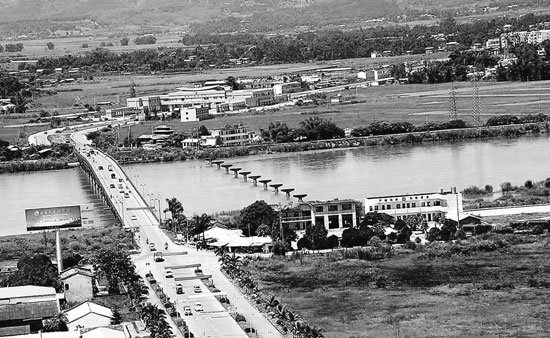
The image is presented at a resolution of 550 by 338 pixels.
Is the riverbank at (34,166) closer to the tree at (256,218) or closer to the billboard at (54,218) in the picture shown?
the tree at (256,218)

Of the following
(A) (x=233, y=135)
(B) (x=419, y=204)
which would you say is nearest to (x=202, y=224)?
(B) (x=419, y=204)

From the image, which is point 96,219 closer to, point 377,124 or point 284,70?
point 377,124

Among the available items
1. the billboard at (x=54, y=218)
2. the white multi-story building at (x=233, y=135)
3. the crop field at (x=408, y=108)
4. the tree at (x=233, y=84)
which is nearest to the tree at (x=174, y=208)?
the billboard at (x=54, y=218)

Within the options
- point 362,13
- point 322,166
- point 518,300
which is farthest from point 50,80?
point 362,13

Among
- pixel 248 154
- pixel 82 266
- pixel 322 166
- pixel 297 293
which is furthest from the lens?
pixel 248 154

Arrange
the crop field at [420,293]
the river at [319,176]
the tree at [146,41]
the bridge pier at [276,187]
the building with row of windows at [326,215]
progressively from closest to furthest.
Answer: the crop field at [420,293] → the building with row of windows at [326,215] → the river at [319,176] → the bridge pier at [276,187] → the tree at [146,41]

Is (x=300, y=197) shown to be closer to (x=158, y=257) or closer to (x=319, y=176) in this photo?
(x=319, y=176)
